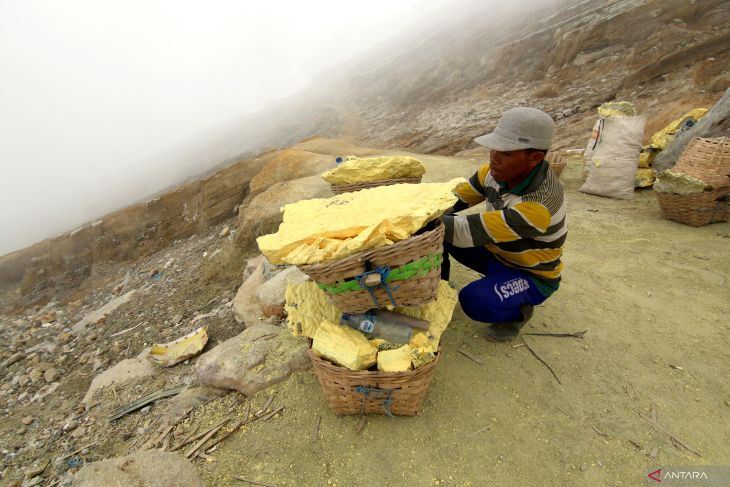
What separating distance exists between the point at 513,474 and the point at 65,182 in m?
67.7

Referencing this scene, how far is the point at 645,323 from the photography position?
2838 mm

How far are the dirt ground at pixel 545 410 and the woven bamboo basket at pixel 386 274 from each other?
2.64 ft

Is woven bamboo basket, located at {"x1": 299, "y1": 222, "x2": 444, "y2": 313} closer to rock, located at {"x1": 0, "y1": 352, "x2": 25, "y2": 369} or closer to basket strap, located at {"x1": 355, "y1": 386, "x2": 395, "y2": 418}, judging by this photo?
basket strap, located at {"x1": 355, "y1": 386, "x2": 395, "y2": 418}

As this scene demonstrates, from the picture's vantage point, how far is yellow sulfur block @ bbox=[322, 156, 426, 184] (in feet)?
10.8

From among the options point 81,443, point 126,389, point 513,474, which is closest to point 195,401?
point 81,443

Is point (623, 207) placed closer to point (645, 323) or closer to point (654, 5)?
point (645, 323)

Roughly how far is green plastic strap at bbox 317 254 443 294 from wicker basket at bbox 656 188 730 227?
4.24 m

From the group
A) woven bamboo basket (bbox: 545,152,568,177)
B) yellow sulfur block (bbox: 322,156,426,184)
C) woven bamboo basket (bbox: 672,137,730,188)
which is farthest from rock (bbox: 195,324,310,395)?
woven bamboo basket (bbox: 545,152,568,177)

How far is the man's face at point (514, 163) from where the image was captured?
6.55ft

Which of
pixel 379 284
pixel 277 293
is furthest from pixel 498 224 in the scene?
pixel 277 293

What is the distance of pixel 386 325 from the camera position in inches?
80.4

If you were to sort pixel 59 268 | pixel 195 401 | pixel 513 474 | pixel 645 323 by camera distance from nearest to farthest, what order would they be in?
pixel 513 474, pixel 195 401, pixel 645 323, pixel 59 268

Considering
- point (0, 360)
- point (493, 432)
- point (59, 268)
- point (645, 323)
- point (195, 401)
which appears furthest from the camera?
point (59, 268)

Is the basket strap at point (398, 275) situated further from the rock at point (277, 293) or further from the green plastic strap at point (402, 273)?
the rock at point (277, 293)
